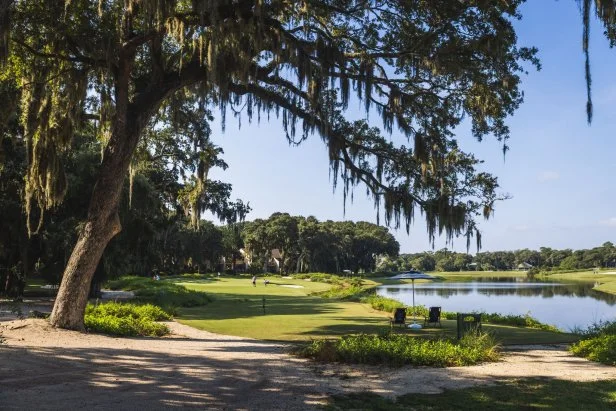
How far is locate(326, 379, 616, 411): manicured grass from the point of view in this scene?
6.40 meters

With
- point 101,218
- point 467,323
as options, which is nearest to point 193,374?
point 101,218

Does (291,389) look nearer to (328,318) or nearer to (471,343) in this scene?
(471,343)

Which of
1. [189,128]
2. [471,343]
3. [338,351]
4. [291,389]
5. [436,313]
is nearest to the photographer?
[291,389]

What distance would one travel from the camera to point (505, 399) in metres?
6.85

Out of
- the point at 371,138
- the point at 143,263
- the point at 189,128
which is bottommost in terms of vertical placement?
the point at 143,263

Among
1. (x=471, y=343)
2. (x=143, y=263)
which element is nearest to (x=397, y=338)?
(x=471, y=343)

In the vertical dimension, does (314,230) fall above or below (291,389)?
above

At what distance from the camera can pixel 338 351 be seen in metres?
9.95

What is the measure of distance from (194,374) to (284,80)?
336 inches

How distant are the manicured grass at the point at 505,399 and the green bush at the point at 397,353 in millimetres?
2063

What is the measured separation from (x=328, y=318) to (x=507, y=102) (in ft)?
33.5

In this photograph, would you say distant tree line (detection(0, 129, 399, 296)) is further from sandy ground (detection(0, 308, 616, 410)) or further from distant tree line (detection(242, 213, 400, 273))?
distant tree line (detection(242, 213, 400, 273))

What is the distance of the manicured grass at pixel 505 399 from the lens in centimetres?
640

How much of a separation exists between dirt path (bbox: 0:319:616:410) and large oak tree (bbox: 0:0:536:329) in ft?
9.44
